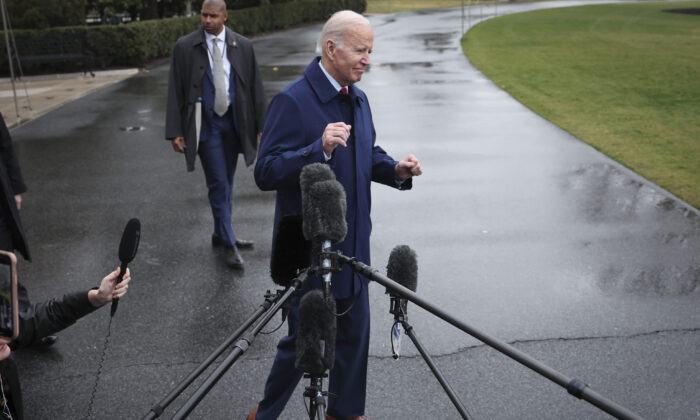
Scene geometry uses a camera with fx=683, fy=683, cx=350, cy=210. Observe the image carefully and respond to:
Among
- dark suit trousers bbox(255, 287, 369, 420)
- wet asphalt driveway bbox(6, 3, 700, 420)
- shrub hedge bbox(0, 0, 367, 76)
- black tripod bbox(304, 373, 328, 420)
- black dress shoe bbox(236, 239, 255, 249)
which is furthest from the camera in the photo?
shrub hedge bbox(0, 0, 367, 76)

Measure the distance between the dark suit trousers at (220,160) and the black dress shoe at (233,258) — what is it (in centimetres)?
6

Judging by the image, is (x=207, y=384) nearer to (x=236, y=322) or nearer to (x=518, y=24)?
(x=236, y=322)

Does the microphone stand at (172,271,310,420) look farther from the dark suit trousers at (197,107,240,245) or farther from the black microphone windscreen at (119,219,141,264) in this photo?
the dark suit trousers at (197,107,240,245)

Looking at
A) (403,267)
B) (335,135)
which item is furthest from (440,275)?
(335,135)

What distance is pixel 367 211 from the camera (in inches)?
130

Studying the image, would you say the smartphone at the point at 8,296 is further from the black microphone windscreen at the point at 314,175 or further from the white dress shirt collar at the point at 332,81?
the white dress shirt collar at the point at 332,81

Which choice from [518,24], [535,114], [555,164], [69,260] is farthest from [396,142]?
[518,24]

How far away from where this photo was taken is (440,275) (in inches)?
228

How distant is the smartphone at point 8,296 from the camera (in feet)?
7.30

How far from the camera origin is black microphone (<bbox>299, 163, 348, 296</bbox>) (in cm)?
235

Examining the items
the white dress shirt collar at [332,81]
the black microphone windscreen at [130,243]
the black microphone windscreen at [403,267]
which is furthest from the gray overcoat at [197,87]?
the black microphone windscreen at [130,243]

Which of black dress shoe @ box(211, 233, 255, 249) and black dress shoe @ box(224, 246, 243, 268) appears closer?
black dress shoe @ box(224, 246, 243, 268)

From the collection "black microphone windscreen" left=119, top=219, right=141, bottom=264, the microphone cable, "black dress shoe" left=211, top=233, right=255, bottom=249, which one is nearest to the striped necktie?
"black dress shoe" left=211, top=233, right=255, bottom=249

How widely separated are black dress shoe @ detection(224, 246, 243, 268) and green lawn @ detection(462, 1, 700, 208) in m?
4.94
